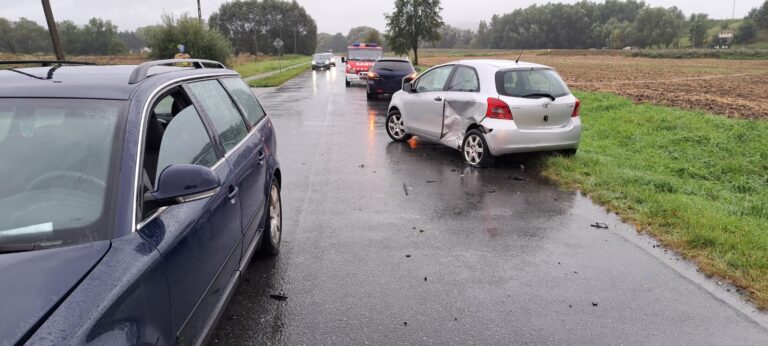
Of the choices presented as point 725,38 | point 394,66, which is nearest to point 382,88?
point 394,66

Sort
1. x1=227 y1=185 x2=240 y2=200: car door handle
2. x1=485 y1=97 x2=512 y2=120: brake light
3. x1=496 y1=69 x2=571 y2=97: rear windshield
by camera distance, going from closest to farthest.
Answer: x1=227 y1=185 x2=240 y2=200: car door handle < x1=485 y1=97 x2=512 y2=120: brake light < x1=496 y1=69 x2=571 y2=97: rear windshield

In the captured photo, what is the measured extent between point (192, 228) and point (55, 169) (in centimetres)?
65

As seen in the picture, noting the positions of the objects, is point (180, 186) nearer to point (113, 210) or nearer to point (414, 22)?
point (113, 210)

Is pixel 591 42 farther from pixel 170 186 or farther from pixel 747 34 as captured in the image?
pixel 170 186

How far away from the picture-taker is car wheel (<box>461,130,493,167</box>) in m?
7.73

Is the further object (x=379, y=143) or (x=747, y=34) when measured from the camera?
(x=747, y=34)

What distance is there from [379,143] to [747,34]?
497ft

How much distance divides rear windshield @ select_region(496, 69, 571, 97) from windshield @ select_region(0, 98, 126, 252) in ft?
19.8

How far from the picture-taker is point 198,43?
40.9 meters

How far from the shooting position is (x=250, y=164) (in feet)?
12.1

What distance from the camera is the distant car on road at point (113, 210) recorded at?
1.70 metres

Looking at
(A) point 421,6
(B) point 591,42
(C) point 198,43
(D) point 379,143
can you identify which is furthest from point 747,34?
(D) point 379,143

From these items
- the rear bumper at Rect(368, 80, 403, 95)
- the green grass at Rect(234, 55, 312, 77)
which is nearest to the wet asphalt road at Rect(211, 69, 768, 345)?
the rear bumper at Rect(368, 80, 403, 95)

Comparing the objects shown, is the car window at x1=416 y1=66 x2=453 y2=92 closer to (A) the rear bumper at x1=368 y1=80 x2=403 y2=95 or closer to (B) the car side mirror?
(B) the car side mirror
